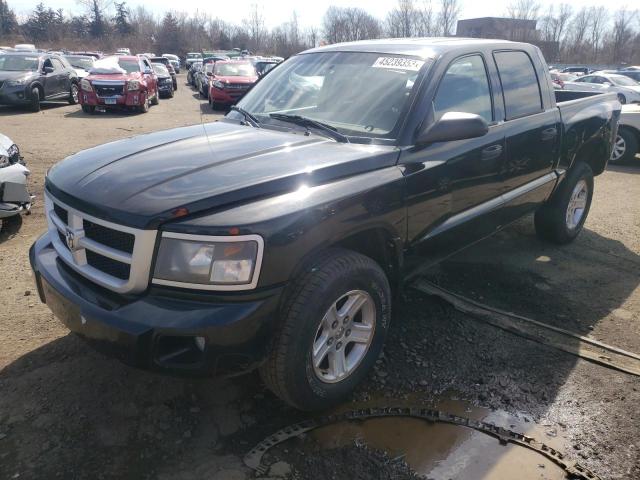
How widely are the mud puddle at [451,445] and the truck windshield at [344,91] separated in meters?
1.63

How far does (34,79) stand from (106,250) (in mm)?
14822

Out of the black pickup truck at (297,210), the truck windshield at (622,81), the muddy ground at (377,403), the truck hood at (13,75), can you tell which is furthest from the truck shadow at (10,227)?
the truck windshield at (622,81)

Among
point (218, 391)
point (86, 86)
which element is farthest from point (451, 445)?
point (86, 86)

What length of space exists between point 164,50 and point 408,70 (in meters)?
73.2

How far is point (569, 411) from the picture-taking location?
2787mm

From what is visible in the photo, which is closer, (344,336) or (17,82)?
(344,336)

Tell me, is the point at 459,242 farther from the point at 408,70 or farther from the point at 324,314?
the point at 324,314

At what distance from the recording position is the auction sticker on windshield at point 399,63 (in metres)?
3.26

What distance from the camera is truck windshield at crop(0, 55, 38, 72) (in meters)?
14.7

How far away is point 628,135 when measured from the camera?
9.53m

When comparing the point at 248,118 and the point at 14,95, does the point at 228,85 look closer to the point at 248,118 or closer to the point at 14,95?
the point at 14,95

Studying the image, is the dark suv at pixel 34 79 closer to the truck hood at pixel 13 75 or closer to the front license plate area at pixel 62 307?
the truck hood at pixel 13 75

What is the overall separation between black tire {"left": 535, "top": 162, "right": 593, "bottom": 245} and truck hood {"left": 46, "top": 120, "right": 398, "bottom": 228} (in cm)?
277

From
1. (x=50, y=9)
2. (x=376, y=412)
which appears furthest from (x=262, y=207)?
(x=50, y=9)
